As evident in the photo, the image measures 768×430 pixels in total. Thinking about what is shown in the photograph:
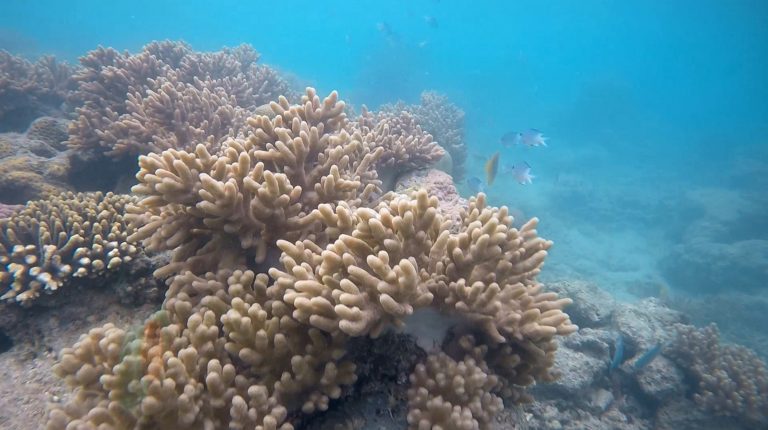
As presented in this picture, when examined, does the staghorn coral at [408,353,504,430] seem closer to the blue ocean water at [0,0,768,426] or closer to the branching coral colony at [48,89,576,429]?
the branching coral colony at [48,89,576,429]

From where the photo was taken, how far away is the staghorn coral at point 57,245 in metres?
3.29

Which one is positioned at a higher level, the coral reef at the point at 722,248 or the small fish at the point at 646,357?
the coral reef at the point at 722,248

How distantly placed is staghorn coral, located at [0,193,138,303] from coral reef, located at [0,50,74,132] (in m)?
6.66

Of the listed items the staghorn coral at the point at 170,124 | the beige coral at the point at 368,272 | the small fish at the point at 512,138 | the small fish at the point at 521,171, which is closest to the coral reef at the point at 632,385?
the small fish at the point at 521,171

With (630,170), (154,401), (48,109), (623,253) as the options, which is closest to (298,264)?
(154,401)

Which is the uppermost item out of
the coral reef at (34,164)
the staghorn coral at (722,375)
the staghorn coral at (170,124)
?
the staghorn coral at (722,375)

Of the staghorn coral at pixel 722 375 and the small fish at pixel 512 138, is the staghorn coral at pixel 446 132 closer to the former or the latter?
the small fish at pixel 512 138

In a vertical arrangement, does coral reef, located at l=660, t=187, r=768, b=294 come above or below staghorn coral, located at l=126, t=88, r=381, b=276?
above

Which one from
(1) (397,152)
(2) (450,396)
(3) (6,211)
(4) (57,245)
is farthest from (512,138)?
(3) (6,211)

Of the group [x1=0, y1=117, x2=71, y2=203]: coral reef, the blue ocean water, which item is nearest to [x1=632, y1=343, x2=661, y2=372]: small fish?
the blue ocean water

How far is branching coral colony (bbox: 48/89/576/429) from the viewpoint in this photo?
2096mm

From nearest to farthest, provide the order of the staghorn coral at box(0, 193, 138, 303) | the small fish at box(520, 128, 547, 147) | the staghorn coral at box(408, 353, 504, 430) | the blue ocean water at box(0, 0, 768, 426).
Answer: the staghorn coral at box(408, 353, 504, 430)
the staghorn coral at box(0, 193, 138, 303)
the small fish at box(520, 128, 547, 147)
the blue ocean water at box(0, 0, 768, 426)

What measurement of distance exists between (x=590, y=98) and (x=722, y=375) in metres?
39.7

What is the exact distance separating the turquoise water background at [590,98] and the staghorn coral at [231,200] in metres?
11.4
